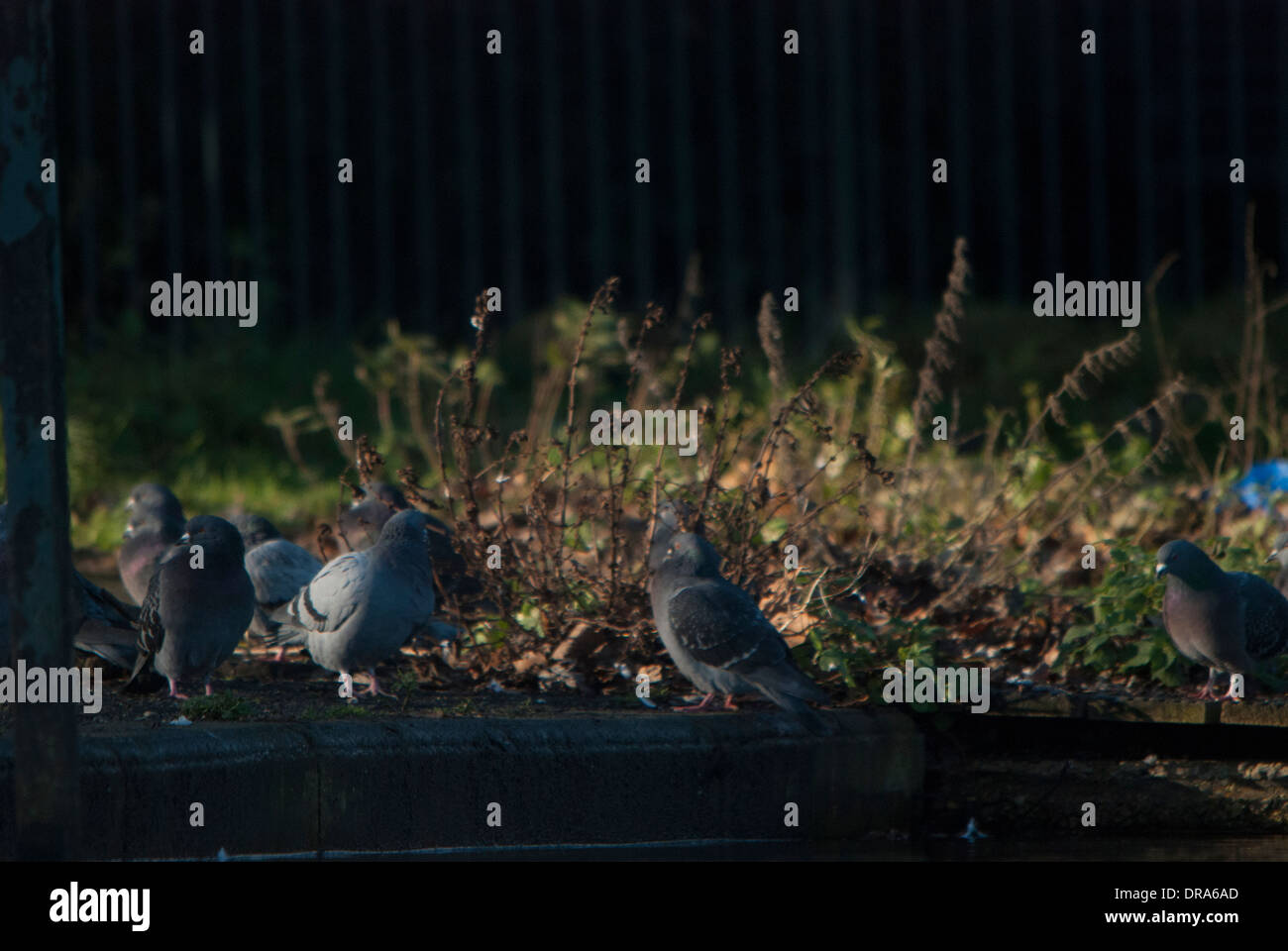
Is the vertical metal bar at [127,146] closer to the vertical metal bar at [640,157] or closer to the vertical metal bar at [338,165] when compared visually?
the vertical metal bar at [338,165]

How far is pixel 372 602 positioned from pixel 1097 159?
26.5 feet

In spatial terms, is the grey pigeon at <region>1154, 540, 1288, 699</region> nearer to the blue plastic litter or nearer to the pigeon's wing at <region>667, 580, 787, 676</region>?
the pigeon's wing at <region>667, 580, 787, 676</region>

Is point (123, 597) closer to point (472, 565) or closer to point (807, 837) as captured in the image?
point (472, 565)

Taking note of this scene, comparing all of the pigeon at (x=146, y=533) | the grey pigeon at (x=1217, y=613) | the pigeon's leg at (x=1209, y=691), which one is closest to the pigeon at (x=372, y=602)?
the pigeon at (x=146, y=533)

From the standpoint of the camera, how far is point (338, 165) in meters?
11.2

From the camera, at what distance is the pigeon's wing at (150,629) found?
480 centimetres

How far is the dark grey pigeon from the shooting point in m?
→ 4.69

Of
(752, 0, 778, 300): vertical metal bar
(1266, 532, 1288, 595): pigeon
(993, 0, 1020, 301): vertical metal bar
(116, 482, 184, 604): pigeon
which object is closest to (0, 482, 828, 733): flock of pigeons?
(116, 482, 184, 604): pigeon

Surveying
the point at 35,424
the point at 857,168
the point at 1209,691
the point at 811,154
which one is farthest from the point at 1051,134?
the point at 35,424

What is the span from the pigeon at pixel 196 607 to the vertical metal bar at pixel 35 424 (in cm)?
153

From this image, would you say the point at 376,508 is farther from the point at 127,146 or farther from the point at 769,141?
the point at 127,146

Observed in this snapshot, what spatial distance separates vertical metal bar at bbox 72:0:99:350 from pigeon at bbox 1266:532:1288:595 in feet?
25.5

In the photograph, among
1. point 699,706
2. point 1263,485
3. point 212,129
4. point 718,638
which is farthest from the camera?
point 212,129

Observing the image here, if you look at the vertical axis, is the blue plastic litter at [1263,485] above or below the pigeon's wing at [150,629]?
above
